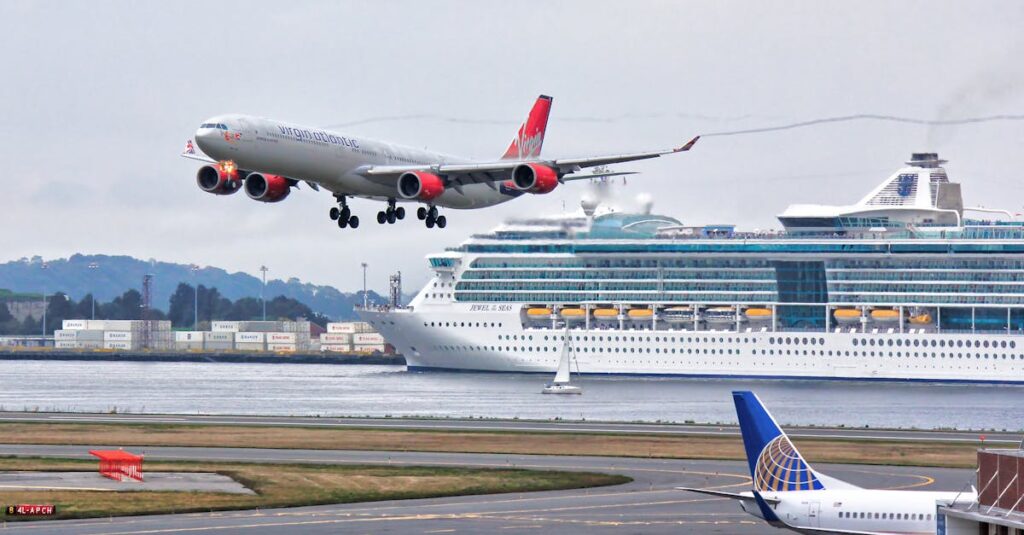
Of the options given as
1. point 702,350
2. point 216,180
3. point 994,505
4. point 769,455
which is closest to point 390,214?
point 216,180

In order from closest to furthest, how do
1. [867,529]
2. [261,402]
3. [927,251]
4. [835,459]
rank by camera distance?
[867,529] → [835,459] → [261,402] → [927,251]

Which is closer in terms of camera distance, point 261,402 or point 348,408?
point 348,408

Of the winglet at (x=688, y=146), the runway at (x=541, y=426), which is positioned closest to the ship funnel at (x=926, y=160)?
the runway at (x=541, y=426)

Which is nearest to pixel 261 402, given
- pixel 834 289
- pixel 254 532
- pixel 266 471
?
pixel 834 289

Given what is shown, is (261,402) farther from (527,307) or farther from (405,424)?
(405,424)

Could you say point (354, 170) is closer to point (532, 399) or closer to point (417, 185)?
point (417, 185)

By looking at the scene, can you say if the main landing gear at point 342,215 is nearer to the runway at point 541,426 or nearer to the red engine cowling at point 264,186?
the red engine cowling at point 264,186
